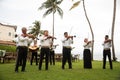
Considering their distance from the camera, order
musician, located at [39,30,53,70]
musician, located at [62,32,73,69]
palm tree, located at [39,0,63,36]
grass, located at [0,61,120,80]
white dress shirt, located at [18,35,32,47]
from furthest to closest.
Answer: palm tree, located at [39,0,63,36] → musician, located at [62,32,73,69] → musician, located at [39,30,53,70] → white dress shirt, located at [18,35,32,47] → grass, located at [0,61,120,80]

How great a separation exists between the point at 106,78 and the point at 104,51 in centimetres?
461

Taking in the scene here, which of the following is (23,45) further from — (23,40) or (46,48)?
(46,48)

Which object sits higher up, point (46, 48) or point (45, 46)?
point (45, 46)

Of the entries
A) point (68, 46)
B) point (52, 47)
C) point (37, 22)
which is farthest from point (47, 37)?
point (37, 22)

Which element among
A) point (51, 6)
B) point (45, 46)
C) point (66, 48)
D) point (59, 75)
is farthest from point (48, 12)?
point (59, 75)

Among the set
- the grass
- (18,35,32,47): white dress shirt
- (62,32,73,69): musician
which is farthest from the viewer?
(62,32,73,69): musician

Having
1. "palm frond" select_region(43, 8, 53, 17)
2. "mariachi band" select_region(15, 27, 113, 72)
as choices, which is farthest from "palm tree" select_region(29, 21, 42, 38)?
"mariachi band" select_region(15, 27, 113, 72)

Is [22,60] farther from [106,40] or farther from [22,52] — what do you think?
[106,40]

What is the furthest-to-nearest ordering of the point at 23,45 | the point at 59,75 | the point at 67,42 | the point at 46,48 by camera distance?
the point at 67,42
the point at 46,48
the point at 23,45
the point at 59,75

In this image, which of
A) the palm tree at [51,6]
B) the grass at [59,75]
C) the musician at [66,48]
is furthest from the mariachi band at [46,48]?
the palm tree at [51,6]

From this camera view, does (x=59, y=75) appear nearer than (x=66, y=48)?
Yes

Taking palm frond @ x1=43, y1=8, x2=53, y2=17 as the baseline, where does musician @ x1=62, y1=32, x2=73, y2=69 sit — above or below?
below

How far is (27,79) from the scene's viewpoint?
997cm

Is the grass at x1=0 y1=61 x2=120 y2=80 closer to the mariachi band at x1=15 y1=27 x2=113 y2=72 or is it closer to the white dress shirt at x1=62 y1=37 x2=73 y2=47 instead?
the mariachi band at x1=15 y1=27 x2=113 y2=72
